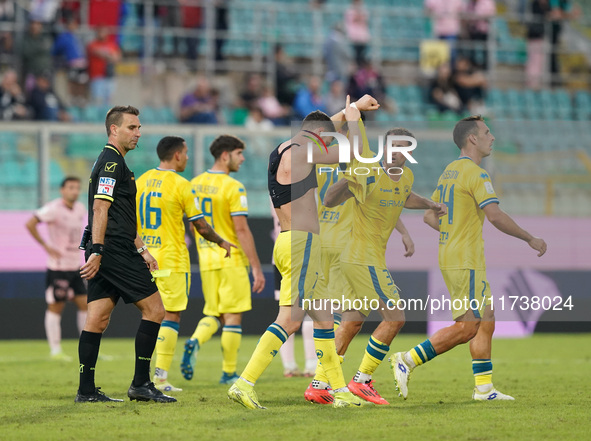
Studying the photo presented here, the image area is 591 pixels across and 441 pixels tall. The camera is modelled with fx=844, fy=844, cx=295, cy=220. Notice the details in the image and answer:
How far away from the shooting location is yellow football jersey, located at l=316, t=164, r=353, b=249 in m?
8.25

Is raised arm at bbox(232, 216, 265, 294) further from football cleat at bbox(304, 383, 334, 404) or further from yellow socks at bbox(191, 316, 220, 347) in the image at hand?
football cleat at bbox(304, 383, 334, 404)

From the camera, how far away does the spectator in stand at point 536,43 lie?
66.8ft

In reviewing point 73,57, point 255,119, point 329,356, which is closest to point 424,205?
point 329,356

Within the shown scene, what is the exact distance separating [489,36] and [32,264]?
11831 mm

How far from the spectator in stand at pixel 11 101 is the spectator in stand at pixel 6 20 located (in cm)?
151

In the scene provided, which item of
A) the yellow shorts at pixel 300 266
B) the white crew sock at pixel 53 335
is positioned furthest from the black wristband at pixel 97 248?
the white crew sock at pixel 53 335

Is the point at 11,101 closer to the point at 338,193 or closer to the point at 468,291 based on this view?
the point at 338,193

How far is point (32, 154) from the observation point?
13.0 m

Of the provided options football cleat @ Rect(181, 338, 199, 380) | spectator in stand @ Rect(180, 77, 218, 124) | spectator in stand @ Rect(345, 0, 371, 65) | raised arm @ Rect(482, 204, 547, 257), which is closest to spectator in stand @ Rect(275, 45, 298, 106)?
spectator in stand @ Rect(180, 77, 218, 124)

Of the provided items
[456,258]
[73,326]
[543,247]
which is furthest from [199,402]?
[73,326]

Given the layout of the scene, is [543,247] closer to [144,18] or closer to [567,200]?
[567,200]

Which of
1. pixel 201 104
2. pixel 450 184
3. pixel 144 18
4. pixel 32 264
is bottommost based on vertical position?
pixel 32 264

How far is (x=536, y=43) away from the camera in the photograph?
20.3 meters

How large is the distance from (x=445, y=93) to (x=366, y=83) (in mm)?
1824
